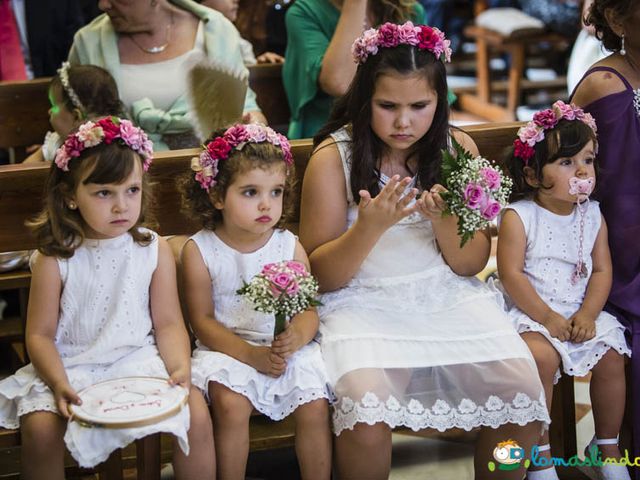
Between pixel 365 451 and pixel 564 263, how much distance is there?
2.95 feet

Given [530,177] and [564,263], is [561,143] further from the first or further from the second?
[564,263]

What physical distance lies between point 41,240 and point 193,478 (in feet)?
2.41

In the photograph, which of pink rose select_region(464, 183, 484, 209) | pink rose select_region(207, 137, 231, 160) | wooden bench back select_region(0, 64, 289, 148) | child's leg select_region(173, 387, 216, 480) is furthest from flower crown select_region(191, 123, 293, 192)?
wooden bench back select_region(0, 64, 289, 148)

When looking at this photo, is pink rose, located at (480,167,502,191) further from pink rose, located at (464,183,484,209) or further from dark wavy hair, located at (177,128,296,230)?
dark wavy hair, located at (177,128,296,230)

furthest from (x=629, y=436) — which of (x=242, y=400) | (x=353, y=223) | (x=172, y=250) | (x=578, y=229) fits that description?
(x=172, y=250)

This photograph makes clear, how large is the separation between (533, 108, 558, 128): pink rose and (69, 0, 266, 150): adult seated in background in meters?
1.13

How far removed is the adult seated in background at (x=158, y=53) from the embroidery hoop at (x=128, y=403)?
57.4 inches

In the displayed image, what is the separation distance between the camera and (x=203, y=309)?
2850 millimetres

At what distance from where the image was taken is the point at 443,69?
3031 millimetres

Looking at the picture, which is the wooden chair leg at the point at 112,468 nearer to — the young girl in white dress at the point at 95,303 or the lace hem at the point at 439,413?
the young girl in white dress at the point at 95,303

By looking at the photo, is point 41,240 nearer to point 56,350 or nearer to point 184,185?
point 56,350

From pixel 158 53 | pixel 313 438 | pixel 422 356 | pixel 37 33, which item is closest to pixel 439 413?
pixel 422 356

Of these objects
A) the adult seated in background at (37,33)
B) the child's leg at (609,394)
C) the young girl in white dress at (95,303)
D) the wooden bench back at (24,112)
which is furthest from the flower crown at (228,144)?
the adult seated in background at (37,33)

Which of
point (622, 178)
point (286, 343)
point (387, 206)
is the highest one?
point (387, 206)
